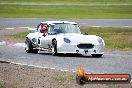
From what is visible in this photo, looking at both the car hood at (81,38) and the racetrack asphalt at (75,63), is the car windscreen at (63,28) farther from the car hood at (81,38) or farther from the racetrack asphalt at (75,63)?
the racetrack asphalt at (75,63)

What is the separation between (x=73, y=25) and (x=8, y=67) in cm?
733

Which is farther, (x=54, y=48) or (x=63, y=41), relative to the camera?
(x=54, y=48)

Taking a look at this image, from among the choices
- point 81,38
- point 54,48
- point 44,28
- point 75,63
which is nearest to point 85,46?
point 81,38

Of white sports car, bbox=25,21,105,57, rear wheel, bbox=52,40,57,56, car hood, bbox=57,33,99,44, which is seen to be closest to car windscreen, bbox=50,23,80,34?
white sports car, bbox=25,21,105,57

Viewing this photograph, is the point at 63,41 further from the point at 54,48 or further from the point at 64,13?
the point at 64,13

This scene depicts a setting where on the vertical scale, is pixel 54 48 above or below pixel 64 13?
above

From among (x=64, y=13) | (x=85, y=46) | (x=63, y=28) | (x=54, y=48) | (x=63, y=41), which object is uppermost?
(x=63, y=28)

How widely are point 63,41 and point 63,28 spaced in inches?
73.9

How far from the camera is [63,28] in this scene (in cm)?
2338

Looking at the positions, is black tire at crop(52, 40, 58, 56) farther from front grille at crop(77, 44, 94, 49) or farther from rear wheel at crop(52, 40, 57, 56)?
front grille at crop(77, 44, 94, 49)

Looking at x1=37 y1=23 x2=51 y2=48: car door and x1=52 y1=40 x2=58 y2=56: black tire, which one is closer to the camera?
x1=52 y1=40 x2=58 y2=56: black tire

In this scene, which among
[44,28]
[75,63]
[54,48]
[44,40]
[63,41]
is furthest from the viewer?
[44,28]

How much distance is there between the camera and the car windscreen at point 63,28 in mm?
23191

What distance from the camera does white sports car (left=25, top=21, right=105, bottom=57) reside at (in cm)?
2147
